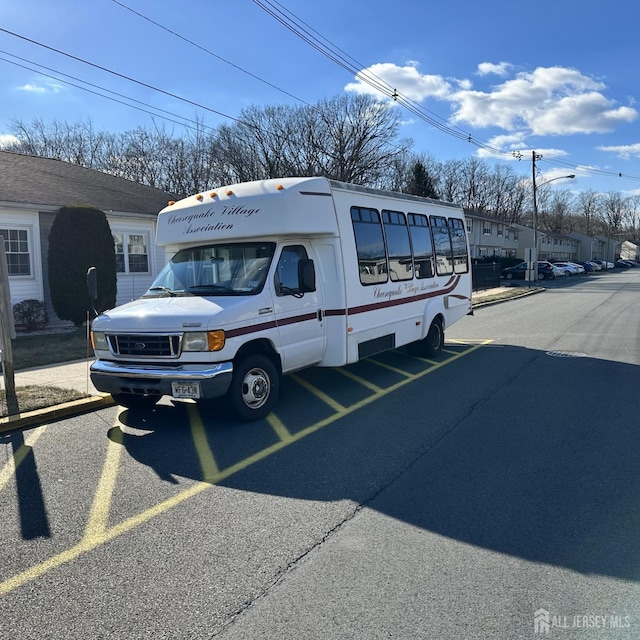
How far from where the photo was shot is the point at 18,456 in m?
5.31

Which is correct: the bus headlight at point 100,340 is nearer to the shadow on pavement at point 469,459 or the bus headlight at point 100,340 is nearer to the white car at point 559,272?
the shadow on pavement at point 469,459

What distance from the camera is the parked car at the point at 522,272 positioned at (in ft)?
154

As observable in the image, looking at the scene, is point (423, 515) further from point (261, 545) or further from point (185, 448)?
point (185, 448)

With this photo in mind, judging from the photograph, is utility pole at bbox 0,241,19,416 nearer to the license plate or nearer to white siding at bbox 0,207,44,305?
the license plate

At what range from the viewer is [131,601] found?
2939mm

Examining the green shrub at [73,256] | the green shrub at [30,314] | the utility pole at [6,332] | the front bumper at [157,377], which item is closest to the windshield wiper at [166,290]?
the front bumper at [157,377]

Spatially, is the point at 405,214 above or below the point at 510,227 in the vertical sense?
below

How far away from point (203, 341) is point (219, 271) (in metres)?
1.30

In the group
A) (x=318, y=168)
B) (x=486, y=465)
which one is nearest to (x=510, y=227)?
(x=318, y=168)

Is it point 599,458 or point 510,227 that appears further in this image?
point 510,227

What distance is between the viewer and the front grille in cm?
560

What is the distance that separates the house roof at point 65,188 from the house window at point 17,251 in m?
1.07

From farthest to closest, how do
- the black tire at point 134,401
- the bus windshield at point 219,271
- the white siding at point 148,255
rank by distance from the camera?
the white siding at point 148,255
the black tire at point 134,401
the bus windshield at point 219,271

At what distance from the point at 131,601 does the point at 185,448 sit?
249 cm
